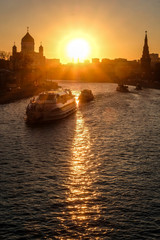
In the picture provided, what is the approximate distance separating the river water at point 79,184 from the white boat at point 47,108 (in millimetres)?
5341

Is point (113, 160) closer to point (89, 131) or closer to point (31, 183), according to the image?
point (31, 183)

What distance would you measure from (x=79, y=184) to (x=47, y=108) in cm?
2527

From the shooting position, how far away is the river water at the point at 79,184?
17.1 metres

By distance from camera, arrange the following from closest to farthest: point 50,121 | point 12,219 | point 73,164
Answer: point 12,219 < point 73,164 < point 50,121

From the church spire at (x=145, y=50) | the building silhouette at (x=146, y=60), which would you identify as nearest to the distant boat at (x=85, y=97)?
the building silhouette at (x=146, y=60)

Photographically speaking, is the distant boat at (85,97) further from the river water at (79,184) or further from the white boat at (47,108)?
the river water at (79,184)

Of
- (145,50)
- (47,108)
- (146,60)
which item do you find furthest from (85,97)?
(145,50)

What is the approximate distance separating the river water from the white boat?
17.5 ft

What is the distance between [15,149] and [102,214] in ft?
46.7

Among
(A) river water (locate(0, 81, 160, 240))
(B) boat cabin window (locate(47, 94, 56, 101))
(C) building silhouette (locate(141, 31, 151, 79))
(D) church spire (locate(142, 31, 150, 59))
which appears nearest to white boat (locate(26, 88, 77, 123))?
(B) boat cabin window (locate(47, 94, 56, 101))

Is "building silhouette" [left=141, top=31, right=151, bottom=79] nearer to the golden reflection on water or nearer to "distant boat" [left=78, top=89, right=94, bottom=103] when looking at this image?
"distant boat" [left=78, top=89, right=94, bottom=103]

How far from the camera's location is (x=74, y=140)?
35.3 metres

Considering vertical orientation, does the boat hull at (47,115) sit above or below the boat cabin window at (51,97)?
below

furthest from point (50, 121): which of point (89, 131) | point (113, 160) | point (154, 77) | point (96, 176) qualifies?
point (154, 77)
